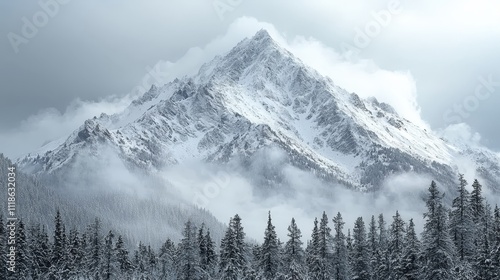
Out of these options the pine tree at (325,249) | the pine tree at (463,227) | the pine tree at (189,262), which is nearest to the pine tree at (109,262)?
the pine tree at (189,262)

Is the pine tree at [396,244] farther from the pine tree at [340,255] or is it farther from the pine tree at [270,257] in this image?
the pine tree at [270,257]

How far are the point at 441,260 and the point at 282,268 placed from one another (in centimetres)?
2301

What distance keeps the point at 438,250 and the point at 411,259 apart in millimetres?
4545

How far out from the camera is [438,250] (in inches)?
2395

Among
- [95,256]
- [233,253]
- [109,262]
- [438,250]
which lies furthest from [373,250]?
[95,256]

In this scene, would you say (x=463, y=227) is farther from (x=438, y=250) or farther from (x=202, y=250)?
(x=202, y=250)

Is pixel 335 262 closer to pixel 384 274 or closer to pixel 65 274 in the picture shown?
pixel 384 274

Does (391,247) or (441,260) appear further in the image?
(391,247)

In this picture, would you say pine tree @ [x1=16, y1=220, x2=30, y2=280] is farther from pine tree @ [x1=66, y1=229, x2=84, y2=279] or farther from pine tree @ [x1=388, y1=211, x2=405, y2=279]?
pine tree @ [x1=388, y1=211, x2=405, y2=279]

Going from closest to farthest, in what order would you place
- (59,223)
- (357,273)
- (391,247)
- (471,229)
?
(471,229) < (391,247) < (357,273) < (59,223)

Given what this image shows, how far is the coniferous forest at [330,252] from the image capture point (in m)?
62.6

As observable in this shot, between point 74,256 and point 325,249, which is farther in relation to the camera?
point 74,256

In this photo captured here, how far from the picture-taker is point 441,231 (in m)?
61.6

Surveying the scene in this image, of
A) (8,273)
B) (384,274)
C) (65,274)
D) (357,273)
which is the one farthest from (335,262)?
(8,273)
